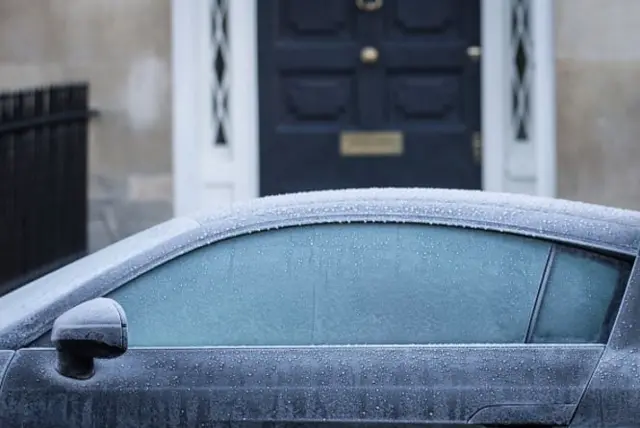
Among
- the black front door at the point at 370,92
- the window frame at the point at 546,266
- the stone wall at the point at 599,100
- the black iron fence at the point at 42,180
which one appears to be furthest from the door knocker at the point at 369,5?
the window frame at the point at 546,266

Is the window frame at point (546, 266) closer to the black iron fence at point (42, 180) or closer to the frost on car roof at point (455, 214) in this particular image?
the frost on car roof at point (455, 214)

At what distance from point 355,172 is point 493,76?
3.61ft

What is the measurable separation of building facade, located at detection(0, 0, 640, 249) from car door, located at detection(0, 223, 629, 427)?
4698 millimetres

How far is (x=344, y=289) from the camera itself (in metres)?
3.58

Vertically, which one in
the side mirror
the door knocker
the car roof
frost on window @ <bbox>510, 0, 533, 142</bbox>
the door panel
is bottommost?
the door panel

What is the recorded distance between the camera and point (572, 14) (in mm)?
8141

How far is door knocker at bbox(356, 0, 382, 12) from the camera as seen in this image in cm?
845

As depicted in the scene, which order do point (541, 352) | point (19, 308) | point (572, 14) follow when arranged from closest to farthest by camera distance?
point (541, 352), point (19, 308), point (572, 14)

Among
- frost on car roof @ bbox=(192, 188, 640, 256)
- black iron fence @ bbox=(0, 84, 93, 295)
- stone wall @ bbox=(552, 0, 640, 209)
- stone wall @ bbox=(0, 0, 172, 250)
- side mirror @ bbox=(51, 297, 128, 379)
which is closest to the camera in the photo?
side mirror @ bbox=(51, 297, 128, 379)

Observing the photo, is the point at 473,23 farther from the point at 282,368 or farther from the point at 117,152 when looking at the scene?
the point at 282,368

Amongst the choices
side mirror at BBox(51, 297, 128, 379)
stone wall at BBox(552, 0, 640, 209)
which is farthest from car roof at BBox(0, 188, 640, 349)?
stone wall at BBox(552, 0, 640, 209)

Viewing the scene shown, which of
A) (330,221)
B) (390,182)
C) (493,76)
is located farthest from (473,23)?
(330,221)

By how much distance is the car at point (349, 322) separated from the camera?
3395mm

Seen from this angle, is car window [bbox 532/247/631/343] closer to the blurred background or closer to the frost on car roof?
the frost on car roof
